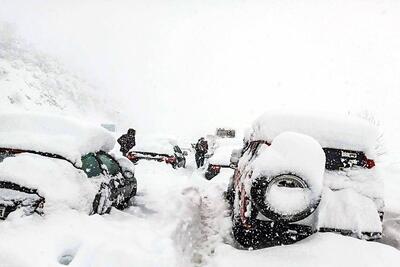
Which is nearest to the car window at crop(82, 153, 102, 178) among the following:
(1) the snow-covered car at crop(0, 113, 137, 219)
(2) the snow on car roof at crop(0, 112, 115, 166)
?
(1) the snow-covered car at crop(0, 113, 137, 219)

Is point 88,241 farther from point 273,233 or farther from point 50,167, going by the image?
point 273,233

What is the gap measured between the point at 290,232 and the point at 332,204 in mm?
625

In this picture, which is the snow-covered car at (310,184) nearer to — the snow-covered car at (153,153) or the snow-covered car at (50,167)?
the snow-covered car at (50,167)

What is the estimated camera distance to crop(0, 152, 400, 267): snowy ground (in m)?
3.69

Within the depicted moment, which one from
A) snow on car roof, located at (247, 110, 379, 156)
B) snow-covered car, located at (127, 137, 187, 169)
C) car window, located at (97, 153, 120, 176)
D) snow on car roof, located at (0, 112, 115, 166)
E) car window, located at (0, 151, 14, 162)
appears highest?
snow on car roof, located at (247, 110, 379, 156)

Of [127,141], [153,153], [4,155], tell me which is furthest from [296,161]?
[127,141]

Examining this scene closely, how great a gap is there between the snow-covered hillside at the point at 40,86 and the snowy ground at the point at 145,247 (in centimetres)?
6320

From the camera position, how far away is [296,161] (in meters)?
4.30

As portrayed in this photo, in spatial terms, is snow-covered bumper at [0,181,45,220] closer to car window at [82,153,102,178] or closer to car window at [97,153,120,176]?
car window at [82,153,102,178]

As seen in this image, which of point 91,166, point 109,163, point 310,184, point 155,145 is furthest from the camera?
point 155,145

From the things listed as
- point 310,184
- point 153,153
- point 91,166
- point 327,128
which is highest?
point 327,128

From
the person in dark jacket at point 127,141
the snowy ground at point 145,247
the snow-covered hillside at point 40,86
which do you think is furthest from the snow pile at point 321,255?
the snow-covered hillside at point 40,86

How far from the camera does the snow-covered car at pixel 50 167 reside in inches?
167

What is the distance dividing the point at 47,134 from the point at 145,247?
2.09m
